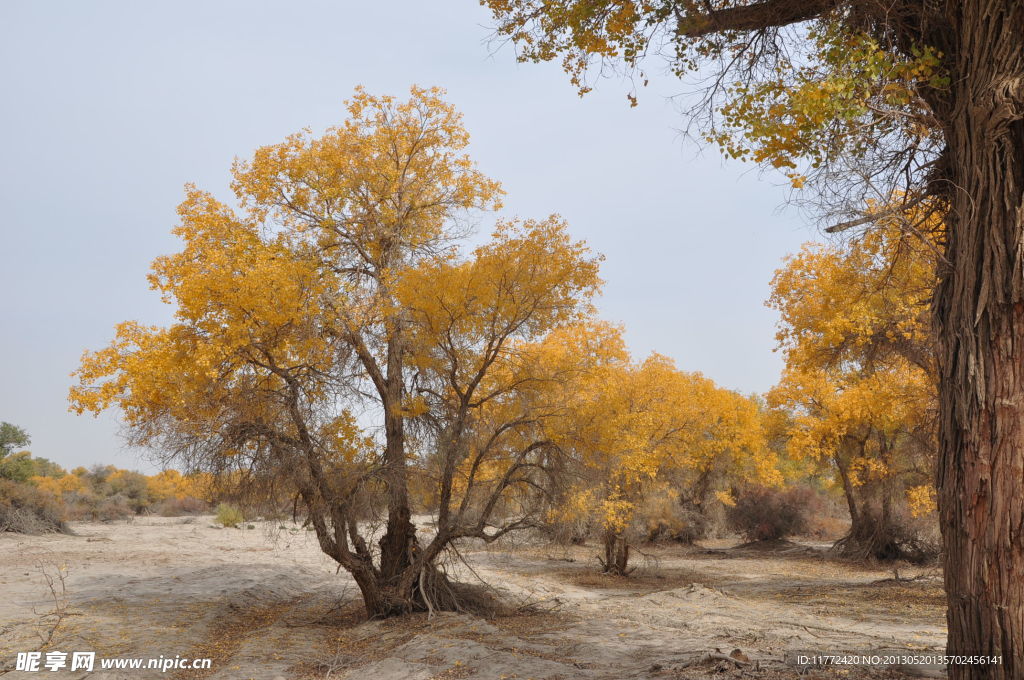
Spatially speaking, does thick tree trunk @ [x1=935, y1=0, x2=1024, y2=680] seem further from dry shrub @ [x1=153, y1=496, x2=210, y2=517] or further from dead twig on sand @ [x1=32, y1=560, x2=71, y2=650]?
dry shrub @ [x1=153, y1=496, x2=210, y2=517]

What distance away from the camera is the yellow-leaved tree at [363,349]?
10094 millimetres

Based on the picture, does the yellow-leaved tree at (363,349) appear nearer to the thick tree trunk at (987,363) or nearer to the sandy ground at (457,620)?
the sandy ground at (457,620)

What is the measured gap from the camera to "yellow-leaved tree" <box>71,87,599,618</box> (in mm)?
10094

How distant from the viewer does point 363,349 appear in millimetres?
12148

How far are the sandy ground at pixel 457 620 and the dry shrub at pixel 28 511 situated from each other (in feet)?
6.80

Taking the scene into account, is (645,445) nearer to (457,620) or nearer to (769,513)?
(457,620)

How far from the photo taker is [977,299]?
16.2 feet

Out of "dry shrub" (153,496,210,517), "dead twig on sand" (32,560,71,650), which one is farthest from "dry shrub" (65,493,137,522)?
"dead twig on sand" (32,560,71,650)

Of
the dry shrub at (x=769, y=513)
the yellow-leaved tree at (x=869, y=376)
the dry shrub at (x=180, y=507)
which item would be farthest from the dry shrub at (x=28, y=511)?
the dry shrub at (x=769, y=513)

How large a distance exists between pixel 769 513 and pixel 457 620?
21277 mm

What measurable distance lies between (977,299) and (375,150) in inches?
424

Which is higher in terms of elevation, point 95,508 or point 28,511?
point 28,511

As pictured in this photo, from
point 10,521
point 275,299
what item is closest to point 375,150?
point 275,299

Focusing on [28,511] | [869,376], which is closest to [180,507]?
[28,511]
